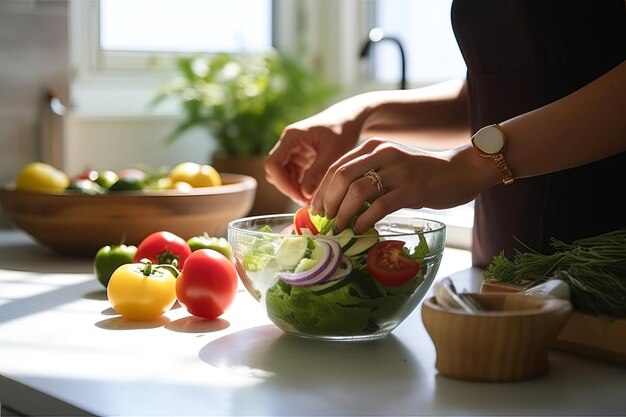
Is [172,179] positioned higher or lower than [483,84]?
lower

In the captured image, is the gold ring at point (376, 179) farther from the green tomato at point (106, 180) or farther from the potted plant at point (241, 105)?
the potted plant at point (241, 105)

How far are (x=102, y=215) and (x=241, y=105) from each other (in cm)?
81

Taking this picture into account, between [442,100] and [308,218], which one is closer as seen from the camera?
[308,218]

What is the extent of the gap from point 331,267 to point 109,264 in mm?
579

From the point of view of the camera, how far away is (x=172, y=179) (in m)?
2.19

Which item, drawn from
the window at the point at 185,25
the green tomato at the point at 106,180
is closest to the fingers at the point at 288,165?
the green tomato at the point at 106,180

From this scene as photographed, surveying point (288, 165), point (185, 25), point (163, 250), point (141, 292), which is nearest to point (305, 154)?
point (288, 165)

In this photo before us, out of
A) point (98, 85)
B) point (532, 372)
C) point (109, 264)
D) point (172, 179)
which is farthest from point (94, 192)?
point (532, 372)

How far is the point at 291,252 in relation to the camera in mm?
1217

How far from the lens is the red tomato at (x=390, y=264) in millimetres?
1199

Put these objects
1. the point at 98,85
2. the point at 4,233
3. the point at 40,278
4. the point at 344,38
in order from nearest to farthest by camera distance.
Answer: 1. the point at 40,278
2. the point at 4,233
3. the point at 98,85
4. the point at 344,38

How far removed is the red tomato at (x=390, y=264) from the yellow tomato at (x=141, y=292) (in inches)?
14.9

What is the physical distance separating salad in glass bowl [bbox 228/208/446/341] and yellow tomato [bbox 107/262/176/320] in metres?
0.19

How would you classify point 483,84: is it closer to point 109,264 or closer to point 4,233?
point 109,264
